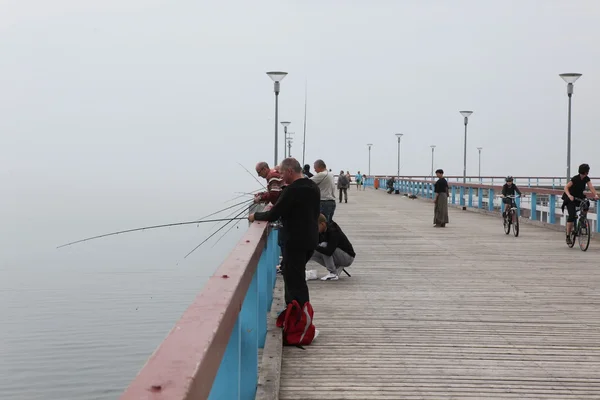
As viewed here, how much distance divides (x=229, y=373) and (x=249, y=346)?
149 cm

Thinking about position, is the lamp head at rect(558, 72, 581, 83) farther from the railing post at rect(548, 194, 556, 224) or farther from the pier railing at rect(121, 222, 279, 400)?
the pier railing at rect(121, 222, 279, 400)

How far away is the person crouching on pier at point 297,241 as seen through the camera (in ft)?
21.9

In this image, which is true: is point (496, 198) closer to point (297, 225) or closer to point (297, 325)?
point (297, 325)

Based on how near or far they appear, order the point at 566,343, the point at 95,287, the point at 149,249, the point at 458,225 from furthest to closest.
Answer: the point at 149,249
the point at 95,287
the point at 458,225
the point at 566,343

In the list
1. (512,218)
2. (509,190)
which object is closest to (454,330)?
(509,190)

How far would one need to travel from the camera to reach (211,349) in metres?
2.45

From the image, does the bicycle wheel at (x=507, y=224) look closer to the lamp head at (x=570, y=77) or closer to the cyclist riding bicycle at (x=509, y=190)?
the cyclist riding bicycle at (x=509, y=190)

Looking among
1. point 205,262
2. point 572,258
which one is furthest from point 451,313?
point 205,262

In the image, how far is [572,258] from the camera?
1415cm

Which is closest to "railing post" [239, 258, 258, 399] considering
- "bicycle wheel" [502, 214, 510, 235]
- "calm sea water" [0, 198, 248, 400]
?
"calm sea water" [0, 198, 248, 400]

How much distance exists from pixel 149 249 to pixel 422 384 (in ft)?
153

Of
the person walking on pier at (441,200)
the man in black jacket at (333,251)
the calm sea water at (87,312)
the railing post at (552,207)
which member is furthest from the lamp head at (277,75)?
the man in black jacket at (333,251)

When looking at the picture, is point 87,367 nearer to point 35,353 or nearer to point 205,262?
point 35,353

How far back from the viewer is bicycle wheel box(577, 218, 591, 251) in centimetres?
1530
